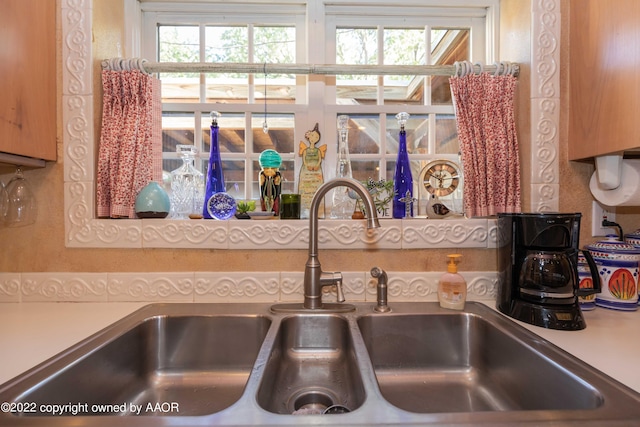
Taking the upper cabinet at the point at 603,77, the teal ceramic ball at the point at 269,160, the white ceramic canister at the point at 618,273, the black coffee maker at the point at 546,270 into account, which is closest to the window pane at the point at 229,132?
the teal ceramic ball at the point at 269,160

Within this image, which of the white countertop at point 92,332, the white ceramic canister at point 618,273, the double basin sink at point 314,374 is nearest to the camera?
the double basin sink at point 314,374

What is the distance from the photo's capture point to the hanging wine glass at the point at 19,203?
998mm

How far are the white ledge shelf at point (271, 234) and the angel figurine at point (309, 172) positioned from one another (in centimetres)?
11

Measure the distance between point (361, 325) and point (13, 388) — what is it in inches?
30.0

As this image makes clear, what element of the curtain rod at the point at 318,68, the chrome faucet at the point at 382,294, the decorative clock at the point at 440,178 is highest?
the curtain rod at the point at 318,68

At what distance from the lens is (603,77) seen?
92 cm

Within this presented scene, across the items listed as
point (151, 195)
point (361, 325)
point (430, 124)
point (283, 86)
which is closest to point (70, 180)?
point (151, 195)

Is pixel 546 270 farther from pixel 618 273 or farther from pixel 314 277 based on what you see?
pixel 314 277

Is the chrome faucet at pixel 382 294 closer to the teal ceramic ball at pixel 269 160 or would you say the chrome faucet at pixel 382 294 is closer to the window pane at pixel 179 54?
the teal ceramic ball at pixel 269 160

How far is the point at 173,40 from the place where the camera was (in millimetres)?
1355

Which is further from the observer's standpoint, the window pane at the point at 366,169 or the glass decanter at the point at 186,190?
the window pane at the point at 366,169

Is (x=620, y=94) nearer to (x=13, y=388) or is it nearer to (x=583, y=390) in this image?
(x=583, y=390)

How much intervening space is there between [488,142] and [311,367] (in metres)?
0.92

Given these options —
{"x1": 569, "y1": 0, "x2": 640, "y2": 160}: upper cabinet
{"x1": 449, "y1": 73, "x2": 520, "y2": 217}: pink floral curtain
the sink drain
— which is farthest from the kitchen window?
the sink drain
